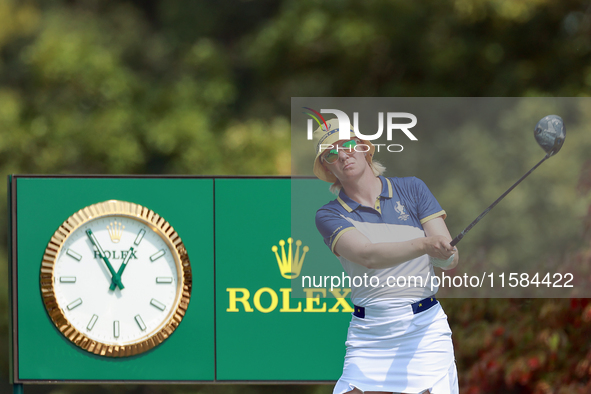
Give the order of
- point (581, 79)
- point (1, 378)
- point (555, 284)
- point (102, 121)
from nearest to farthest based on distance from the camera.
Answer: point (555, 284) → point (581, 79) → point (102, 121) → point (1, 378)

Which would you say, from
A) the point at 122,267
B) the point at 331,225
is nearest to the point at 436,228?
the point at 331,225

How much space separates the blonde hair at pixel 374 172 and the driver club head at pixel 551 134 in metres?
0.65

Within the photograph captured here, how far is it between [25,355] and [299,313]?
1.43 metres

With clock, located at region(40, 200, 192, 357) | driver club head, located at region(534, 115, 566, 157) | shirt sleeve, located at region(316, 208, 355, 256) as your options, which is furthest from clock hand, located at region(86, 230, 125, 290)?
driver club head, located at region(534, 115, 566, 157)

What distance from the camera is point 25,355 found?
3277 mm

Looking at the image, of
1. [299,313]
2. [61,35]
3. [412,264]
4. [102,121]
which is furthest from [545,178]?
[61,35]

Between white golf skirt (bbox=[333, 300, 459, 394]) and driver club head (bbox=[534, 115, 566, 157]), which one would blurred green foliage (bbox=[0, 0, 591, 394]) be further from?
driver club head (bbox=[534, 115, 566, 157])

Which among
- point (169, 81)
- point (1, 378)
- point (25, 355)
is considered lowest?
point (1, 378)

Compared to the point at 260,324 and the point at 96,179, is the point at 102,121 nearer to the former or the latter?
the point at 96,179

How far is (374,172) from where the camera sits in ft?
8.82

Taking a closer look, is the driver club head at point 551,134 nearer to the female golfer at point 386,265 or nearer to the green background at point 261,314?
the female golfer at point 386,265

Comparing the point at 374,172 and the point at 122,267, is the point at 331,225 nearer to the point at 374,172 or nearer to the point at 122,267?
the point at 374,172

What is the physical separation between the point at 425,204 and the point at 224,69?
492 cm
